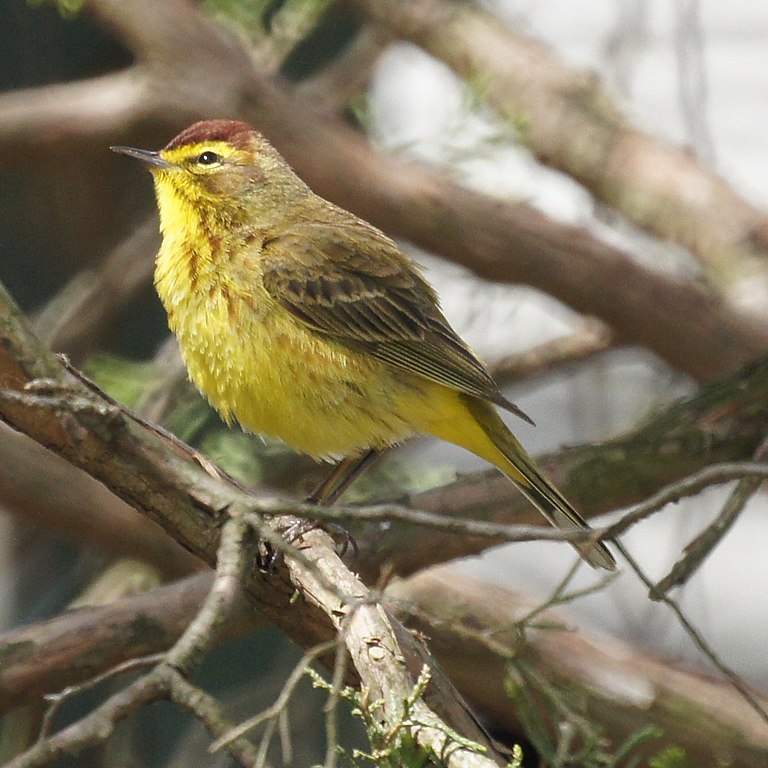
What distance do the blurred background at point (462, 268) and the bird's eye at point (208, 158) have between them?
0.89 meters

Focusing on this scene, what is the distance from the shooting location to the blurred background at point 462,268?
582 cm

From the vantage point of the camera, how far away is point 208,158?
432 centimetres

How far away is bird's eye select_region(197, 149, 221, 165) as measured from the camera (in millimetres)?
4297

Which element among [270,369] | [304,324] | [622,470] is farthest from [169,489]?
[622,470]

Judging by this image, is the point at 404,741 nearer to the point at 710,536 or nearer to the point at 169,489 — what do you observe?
the point at 169,489

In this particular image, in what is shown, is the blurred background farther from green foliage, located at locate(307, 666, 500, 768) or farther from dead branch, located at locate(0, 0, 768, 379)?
green foliage, located at locate(307, 666, 500, 768)

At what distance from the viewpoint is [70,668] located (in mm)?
3934

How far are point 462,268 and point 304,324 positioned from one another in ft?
7.57

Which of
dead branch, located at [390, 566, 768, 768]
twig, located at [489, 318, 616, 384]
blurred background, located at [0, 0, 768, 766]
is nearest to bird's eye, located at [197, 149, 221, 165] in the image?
blurred background, located at [0, 0, 768, 766]

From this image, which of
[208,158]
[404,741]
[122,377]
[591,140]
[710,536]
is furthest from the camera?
[591,140]

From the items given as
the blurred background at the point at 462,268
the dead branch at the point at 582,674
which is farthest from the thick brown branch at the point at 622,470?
the blurred background at the point at 462,268

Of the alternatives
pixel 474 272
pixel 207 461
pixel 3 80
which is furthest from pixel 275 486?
pixel 3 80

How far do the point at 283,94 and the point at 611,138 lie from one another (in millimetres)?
1826

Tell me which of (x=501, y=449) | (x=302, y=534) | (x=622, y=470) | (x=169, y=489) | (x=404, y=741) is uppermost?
(x=622, y=470)
